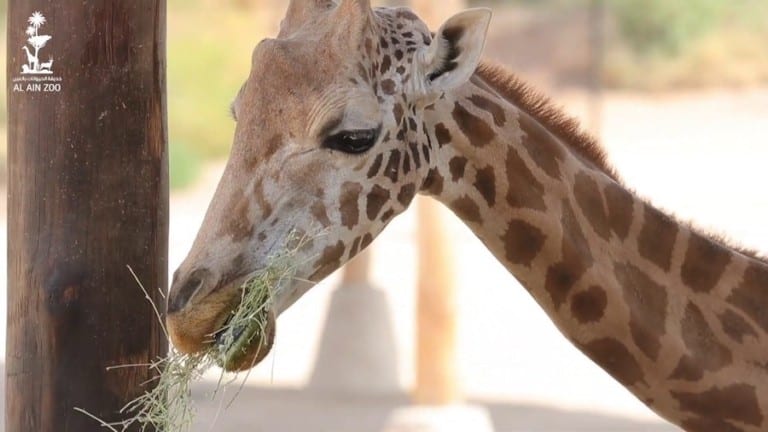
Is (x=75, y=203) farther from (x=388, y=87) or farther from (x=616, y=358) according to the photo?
(x=616, y=358)

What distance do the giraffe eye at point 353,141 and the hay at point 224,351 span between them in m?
0.26

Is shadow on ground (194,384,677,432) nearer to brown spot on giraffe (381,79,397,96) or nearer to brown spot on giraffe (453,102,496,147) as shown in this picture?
brown spot on giraffe (453,102,496,147)

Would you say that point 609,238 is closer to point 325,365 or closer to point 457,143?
point 457,143

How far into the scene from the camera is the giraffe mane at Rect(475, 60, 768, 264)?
12.6 feet

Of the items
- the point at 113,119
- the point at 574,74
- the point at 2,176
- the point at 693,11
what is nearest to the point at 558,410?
the point at 113,119

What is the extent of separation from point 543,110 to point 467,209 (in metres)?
0.40

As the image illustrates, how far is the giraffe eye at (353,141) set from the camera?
133 inches

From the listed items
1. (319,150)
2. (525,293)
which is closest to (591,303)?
(319,150)

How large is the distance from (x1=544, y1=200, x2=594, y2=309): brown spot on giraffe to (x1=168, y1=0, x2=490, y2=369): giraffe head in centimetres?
43

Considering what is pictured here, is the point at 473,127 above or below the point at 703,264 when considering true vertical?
above

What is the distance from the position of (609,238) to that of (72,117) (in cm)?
148

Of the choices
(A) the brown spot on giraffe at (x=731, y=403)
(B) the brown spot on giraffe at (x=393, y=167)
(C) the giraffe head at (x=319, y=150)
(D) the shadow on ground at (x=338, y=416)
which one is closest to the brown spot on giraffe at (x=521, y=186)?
(C) the giraffe head at (x=319, y=150)

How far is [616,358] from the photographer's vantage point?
3.71 m

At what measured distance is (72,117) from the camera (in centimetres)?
348
